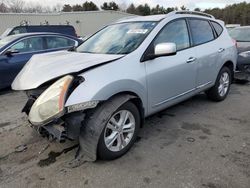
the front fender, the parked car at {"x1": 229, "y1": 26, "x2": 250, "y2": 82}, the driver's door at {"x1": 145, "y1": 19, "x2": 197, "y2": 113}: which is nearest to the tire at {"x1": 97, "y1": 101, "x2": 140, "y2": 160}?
the front fender

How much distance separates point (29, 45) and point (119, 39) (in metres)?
3.90

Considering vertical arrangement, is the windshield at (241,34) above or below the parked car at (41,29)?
below

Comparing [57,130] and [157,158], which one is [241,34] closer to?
[157,158]

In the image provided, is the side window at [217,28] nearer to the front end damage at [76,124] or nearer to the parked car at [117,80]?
the parked car at [117,80]

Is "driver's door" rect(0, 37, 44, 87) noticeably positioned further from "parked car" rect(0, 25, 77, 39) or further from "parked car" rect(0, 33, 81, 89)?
"parked car" rect(0, 25, 77, 39)

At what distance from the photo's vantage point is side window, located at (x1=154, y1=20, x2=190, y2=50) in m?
3.73

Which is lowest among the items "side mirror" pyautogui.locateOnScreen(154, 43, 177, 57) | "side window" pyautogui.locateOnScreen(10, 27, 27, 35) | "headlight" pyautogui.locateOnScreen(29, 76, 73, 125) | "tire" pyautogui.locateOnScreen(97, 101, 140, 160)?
"tire" pyautogui.locateOnScreen(97, 101, 140, 160)

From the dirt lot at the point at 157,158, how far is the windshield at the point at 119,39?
1.29m

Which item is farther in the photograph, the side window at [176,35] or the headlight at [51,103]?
the side window at [176,35]

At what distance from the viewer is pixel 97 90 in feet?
9.06

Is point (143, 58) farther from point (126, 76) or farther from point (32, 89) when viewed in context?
point (32, 89)

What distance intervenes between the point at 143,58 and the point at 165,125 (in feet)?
4.25

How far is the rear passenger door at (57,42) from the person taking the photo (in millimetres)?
7240

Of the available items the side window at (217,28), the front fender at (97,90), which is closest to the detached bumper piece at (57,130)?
the front fender at (97,90)
